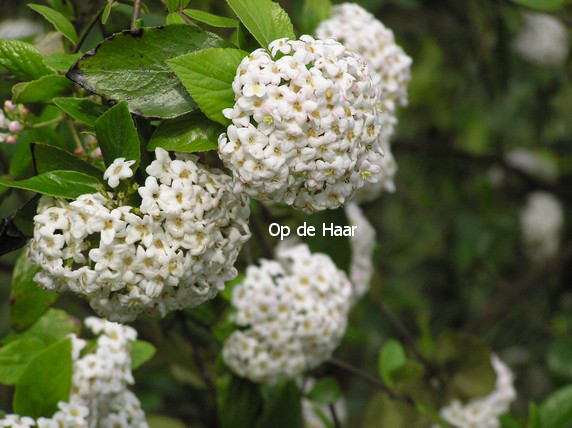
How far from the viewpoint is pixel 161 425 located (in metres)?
2.27

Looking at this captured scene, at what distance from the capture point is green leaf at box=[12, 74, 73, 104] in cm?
136

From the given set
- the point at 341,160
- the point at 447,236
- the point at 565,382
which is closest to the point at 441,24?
the point at 447,236

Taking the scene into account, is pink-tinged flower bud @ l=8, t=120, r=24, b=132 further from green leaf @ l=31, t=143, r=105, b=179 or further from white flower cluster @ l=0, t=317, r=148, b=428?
white flower cluster @ l=0, t=317, r=148, b=428

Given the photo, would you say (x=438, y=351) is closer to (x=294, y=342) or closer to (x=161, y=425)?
(x=294, y=342)

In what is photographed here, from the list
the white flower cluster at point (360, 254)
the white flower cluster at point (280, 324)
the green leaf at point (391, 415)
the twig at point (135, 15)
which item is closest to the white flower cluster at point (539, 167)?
the white flower cluster at point (360, 254)

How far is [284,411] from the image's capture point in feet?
6.73

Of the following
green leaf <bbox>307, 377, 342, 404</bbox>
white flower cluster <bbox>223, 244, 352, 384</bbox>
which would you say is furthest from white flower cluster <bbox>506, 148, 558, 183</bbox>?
white flower cluster <bbox>223, 244, 352, 384</bbox>

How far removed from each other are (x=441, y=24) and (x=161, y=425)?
2.29 m

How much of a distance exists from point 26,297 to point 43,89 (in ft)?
1.54

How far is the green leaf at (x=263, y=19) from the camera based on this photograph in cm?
125

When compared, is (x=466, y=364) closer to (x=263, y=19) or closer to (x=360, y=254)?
(x=360, y=254)

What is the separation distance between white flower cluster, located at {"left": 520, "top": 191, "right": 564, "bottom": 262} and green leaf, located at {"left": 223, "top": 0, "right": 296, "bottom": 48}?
2872 millimetres

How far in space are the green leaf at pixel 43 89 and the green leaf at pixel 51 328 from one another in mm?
573

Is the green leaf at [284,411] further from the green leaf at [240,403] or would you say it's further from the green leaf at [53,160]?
the green leaf at [53,160]
